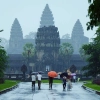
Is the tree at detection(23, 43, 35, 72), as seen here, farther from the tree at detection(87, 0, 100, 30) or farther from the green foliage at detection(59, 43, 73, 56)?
the tree at detection(87, 0, 100, 30)

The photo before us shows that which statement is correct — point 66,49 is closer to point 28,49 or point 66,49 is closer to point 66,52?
point 66,52

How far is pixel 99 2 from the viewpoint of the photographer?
1332cm

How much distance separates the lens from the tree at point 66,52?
137375mm

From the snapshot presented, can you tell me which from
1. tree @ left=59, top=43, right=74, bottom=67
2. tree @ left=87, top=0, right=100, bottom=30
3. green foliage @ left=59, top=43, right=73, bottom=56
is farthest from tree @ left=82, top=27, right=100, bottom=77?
green foliage @ left=59, top=43, right=73, bottom=56

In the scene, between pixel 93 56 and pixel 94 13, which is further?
pixel 93 56

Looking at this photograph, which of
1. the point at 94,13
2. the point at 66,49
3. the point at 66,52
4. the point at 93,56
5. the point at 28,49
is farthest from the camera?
the point at 66,49

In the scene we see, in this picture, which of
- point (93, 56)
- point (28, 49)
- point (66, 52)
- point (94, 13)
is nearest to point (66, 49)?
point (66, 52)

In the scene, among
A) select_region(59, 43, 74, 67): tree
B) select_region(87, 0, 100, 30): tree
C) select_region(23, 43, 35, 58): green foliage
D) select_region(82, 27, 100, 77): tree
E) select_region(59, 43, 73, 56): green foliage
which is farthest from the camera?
select_region(59, 43, 73, 56): green foliage

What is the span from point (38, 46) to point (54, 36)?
25.5 ft

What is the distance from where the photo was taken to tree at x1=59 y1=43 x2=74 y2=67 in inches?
5408

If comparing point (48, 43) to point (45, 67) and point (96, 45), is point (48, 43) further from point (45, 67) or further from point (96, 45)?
point (96, 45)

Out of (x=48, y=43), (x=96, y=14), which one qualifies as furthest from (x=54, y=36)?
(x=96, y=14)

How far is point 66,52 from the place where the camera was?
138 metres

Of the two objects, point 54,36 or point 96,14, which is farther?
point 54,36
